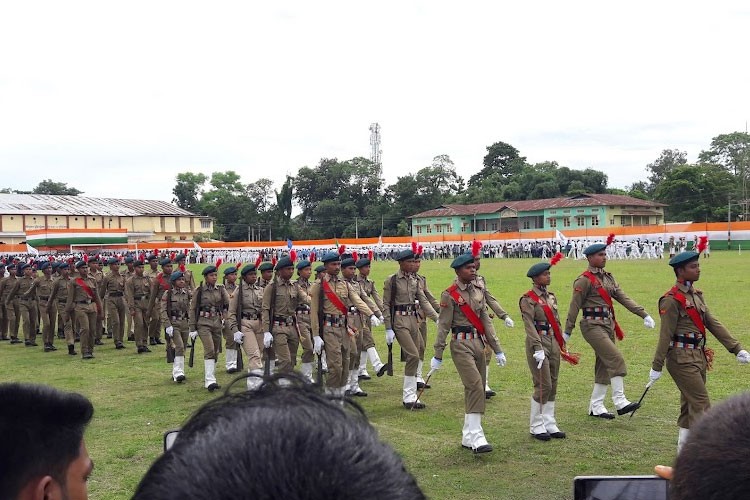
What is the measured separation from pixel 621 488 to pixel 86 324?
1590 centimetres

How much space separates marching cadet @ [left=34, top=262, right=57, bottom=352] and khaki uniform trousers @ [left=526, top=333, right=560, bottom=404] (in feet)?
44.2

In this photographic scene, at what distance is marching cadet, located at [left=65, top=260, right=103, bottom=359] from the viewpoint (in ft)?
53.5

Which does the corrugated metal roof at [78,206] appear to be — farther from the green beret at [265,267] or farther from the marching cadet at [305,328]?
the marching cadet at [305,328]

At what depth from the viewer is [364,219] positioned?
3241 inches

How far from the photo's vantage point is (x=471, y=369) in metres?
8.42

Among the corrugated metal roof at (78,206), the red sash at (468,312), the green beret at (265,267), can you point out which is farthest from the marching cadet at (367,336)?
the corrugated metal roof at (78,206)

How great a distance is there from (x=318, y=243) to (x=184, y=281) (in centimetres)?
5743

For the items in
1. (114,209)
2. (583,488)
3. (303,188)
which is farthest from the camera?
(303,188)

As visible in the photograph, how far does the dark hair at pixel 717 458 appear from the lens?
125 cm

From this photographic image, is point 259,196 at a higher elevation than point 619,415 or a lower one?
higher

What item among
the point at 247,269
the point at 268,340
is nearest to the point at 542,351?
the point at 268,340

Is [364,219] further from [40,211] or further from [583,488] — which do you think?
[583,488]

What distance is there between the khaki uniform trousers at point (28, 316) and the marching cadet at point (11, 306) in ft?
1.34

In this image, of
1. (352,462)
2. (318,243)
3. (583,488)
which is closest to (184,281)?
(583,488)
